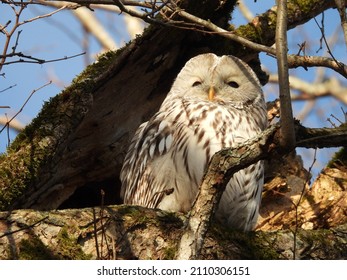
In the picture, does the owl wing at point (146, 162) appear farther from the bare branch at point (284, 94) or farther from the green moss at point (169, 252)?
the bare branch at point (284, 94)

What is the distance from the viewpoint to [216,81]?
540 centimetres

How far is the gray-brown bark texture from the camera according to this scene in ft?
12.6

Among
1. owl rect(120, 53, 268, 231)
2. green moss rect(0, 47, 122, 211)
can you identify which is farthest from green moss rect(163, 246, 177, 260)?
green moss rect(0, 47, 122, 211)

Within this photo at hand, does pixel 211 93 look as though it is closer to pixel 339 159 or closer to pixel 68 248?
pixel 339 159

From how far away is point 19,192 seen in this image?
4.88m

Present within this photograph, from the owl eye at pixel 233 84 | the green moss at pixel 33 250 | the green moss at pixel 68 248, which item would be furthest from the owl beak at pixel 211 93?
the green moss at pixel 33 250

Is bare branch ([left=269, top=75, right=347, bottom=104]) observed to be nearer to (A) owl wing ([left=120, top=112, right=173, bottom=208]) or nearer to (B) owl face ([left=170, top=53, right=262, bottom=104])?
(B) owl face ([left=170, top=53, right=262, bottom=104])

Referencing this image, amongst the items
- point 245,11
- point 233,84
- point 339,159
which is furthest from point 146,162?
point 245,11

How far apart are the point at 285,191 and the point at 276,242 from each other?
6.13ft

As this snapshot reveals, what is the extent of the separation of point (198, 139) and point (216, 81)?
80 centimetres

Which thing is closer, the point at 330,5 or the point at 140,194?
the point at 140,194
